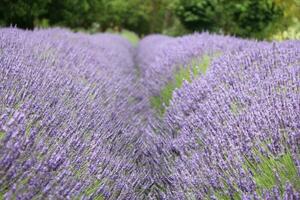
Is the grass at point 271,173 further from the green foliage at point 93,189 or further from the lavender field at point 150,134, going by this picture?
the green foliage at point 93,189

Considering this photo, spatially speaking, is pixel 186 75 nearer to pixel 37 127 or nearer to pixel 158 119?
pixel 158 119

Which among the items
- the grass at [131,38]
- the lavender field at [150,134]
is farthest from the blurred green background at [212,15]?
the grass at [131,38]

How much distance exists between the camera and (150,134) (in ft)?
9.55

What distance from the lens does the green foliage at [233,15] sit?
7.33 m

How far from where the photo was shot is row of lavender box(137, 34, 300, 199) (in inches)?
72.9

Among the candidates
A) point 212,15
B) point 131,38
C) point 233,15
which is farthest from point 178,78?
point 131,38

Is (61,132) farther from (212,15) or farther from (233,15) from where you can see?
(212,15)

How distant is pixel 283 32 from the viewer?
22.4ft

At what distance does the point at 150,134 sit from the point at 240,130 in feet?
2.75

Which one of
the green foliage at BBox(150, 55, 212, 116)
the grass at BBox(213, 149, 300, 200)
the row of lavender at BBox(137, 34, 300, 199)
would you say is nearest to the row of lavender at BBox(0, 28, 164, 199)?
the row of lavender at BBox(137, 34, 300, 199)

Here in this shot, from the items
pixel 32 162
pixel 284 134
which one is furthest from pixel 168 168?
pixel 32 162

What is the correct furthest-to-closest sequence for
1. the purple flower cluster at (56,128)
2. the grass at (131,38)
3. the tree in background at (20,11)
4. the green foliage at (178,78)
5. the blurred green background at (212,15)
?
the grass at (131,38), the tree in background at (20,11), the blurred green background at (212,15), the green foliage at (178,78), the purple flower cluster at (56,128)

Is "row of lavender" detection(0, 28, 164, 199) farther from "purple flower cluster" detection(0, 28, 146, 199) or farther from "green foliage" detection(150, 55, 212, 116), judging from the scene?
"green foliage" detection(150, 55, 212, 116)

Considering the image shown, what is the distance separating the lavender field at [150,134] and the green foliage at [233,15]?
12.6 feet
